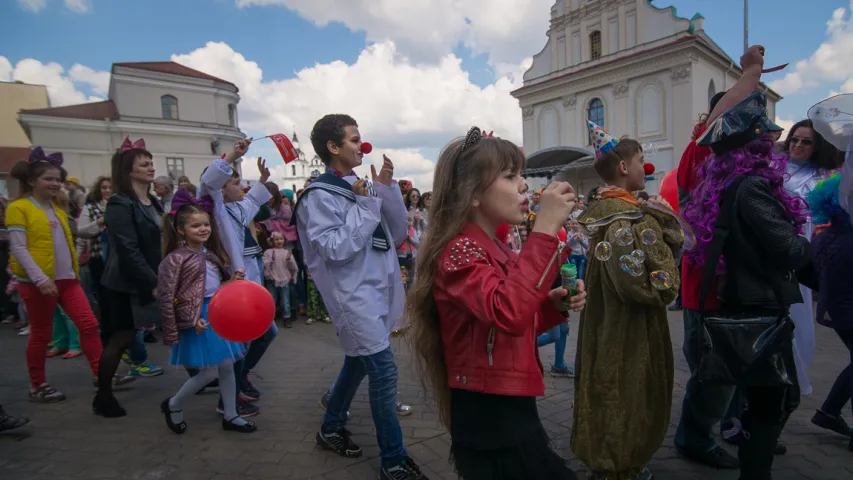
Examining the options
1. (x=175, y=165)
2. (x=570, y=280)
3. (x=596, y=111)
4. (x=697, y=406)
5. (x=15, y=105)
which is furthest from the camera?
(x=15, y=105)

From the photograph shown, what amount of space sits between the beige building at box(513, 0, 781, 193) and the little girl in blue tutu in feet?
72.7

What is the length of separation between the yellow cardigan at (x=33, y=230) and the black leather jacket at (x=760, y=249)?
535cm

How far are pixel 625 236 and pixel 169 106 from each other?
1690 inches

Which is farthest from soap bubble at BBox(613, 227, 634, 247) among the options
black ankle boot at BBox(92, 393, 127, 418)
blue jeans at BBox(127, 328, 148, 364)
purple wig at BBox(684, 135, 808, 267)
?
blue jeans at BBox(127, 328, 148, 364)

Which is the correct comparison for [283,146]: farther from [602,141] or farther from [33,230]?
[602,141]

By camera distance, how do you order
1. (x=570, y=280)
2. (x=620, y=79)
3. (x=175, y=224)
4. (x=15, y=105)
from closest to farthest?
(x=570, y=280) → (x=175, y=224) → (x=620, y=79) → (x=15, y=105)

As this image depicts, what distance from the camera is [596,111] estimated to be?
28.7 metres

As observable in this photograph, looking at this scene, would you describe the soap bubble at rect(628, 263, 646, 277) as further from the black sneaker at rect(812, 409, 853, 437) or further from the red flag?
the red flag

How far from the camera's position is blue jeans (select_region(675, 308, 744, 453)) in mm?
2826

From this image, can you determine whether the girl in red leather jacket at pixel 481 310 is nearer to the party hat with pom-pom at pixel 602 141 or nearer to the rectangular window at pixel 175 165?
the party hat with pom-pom at pixel 602 141

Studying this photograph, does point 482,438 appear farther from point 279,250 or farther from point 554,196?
point 279,250

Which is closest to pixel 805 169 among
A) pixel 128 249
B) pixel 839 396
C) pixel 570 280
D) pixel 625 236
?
pixel 839 396

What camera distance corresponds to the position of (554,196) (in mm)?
1531

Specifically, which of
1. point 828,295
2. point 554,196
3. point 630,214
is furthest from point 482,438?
point 828,295
